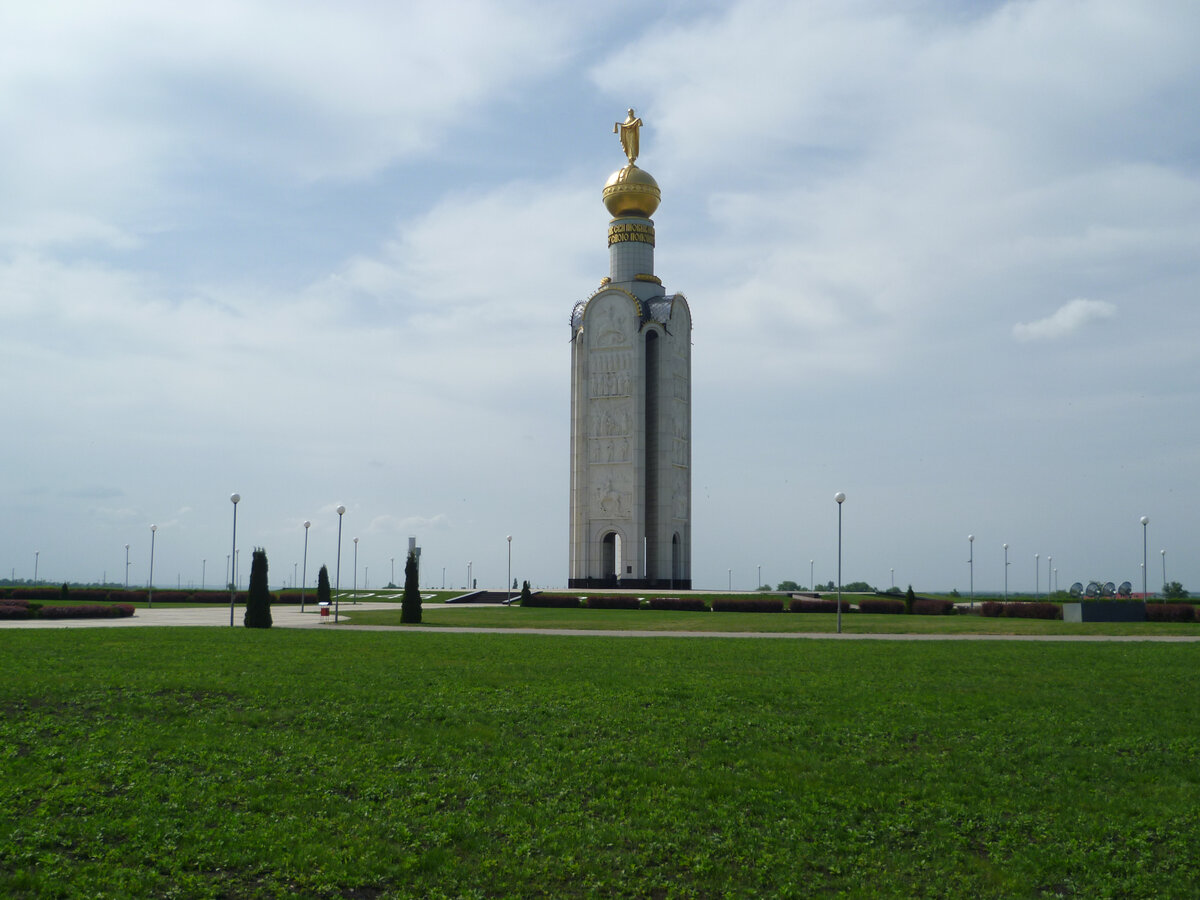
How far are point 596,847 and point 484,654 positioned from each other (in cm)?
1039

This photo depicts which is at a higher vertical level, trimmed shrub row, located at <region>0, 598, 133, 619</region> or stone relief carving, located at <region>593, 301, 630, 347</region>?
stone relief carving, located at <region>593, 301, 630, 347</region>

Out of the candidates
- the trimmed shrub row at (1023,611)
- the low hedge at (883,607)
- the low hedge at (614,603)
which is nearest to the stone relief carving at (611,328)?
the low hedge at (614,603)

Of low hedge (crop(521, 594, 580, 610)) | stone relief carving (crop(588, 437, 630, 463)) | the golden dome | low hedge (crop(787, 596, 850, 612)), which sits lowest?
low hedge (crop(521, 594, 580, 610))

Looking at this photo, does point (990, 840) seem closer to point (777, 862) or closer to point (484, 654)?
point (777, 862)

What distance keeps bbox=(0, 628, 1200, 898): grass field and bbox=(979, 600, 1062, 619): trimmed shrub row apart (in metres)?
23.0

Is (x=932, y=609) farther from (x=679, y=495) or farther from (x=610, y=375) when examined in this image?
(x=610, y=375)

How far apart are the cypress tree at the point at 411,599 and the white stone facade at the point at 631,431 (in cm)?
3379

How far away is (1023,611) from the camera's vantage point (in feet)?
126

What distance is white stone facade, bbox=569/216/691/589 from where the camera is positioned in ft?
220

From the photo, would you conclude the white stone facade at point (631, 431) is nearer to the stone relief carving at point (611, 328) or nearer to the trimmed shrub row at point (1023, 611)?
the stone relief carving at point (611, 328)

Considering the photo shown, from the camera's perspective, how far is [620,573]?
Answer: 2621 inches

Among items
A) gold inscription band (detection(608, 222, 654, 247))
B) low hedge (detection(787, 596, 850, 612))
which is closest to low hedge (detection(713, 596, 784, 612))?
low hedge (detection(787, 596, 850, 612))

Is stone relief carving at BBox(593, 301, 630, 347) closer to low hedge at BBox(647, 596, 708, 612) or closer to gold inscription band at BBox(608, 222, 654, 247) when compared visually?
gold inscription band at BBox(608, 222, 654, 247)

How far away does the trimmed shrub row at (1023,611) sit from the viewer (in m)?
37.6
